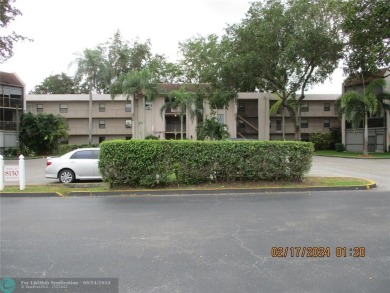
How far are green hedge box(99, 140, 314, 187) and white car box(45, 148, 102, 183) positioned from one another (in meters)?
2.57

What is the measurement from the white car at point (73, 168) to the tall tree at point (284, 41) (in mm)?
21135

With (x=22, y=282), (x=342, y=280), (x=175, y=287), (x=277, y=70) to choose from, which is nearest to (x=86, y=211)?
(x=22, y=282)

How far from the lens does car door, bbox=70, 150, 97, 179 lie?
14.3 metres

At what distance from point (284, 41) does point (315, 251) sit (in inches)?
1169

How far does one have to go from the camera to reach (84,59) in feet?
119

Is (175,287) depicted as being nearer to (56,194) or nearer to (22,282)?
(22,282)

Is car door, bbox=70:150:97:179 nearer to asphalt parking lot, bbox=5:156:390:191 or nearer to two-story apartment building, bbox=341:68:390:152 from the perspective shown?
A: asphalt parking lot, bbox=5:156:390:191

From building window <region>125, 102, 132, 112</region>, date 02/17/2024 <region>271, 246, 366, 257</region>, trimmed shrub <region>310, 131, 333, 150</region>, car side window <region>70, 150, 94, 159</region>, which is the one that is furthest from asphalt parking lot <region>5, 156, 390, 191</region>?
building window <region>125, 102, 132, 112</region>

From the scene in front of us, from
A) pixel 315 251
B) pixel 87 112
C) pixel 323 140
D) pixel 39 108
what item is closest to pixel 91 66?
pixel 87 112

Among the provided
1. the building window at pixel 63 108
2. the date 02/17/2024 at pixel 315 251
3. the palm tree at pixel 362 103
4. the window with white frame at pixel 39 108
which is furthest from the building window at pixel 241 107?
the date 02/17/2024 at pixel 315 251

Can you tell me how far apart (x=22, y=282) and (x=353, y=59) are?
3355 cm

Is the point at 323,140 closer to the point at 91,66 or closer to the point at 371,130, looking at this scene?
the point at 371,130

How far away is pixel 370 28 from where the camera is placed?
27.5m

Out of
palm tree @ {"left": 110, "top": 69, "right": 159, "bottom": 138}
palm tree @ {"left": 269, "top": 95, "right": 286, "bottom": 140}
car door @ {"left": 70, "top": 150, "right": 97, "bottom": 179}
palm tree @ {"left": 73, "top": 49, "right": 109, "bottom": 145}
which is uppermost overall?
palm tree @ {"left": 73, "top": 49, "right": 109, "bottom": 145}
